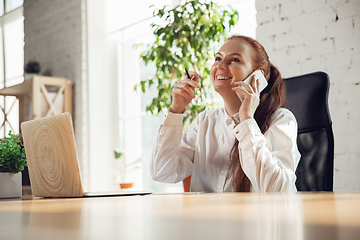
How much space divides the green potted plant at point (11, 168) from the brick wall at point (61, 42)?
299 cm

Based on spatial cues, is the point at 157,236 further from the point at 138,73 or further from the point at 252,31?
the point at 138,73

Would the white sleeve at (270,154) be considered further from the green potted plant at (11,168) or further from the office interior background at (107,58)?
the office interior background at (107,58)

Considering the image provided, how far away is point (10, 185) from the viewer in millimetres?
1146

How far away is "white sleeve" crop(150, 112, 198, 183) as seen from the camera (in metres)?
1.60

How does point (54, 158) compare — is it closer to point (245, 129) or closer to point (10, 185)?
point (10, 185)

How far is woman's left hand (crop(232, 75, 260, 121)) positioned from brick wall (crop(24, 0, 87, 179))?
Answer: 3.00 metres

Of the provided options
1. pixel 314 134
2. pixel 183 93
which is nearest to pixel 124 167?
pixel 183 93

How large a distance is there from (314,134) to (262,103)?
0.25m

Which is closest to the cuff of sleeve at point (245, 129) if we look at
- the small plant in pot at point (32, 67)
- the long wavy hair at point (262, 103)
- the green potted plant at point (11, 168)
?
the long wavy hair at point (262, 103)

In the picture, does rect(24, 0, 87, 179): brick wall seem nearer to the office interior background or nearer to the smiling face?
the office interior background

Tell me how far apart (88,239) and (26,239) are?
4 cm

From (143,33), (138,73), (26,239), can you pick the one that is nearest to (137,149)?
(138,73)

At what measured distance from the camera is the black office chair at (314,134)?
1362 millimetres

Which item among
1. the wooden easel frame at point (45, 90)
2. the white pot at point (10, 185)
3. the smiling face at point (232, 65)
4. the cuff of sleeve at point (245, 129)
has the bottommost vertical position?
the white pot at point (10, 185)
